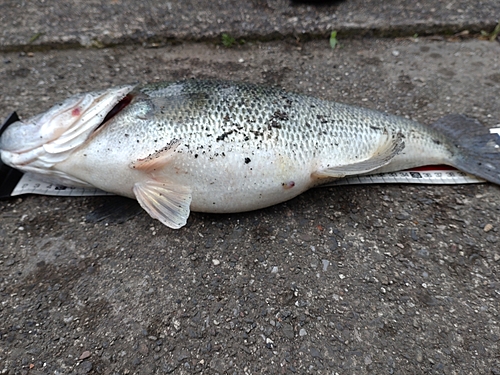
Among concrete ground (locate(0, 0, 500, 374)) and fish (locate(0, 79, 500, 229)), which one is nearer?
concrete ground (locate(0, 0, 500, 374))

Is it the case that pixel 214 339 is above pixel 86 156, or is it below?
below

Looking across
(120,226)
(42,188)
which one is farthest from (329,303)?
(42,188)

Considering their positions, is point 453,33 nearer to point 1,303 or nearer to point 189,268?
point 189,268

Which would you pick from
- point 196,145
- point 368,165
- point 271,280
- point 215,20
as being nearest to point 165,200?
point 196,145

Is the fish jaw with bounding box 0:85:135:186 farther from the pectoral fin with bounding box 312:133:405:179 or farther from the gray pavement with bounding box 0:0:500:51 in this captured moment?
the gray pavement with bounding box 0:0:500:51

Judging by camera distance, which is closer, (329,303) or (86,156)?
(329,303)

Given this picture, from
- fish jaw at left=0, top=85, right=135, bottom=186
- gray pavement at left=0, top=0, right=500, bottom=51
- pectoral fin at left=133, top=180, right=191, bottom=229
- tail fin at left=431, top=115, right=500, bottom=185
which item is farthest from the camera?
gray pavement at left=0, top=0, right=500, bottom=51

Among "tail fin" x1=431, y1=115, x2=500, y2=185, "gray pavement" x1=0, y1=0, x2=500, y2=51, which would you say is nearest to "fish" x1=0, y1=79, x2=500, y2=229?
"tail fin" x1=431, y1=115, x2=500, y2=185

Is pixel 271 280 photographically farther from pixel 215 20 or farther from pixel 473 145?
pixel 215 20
